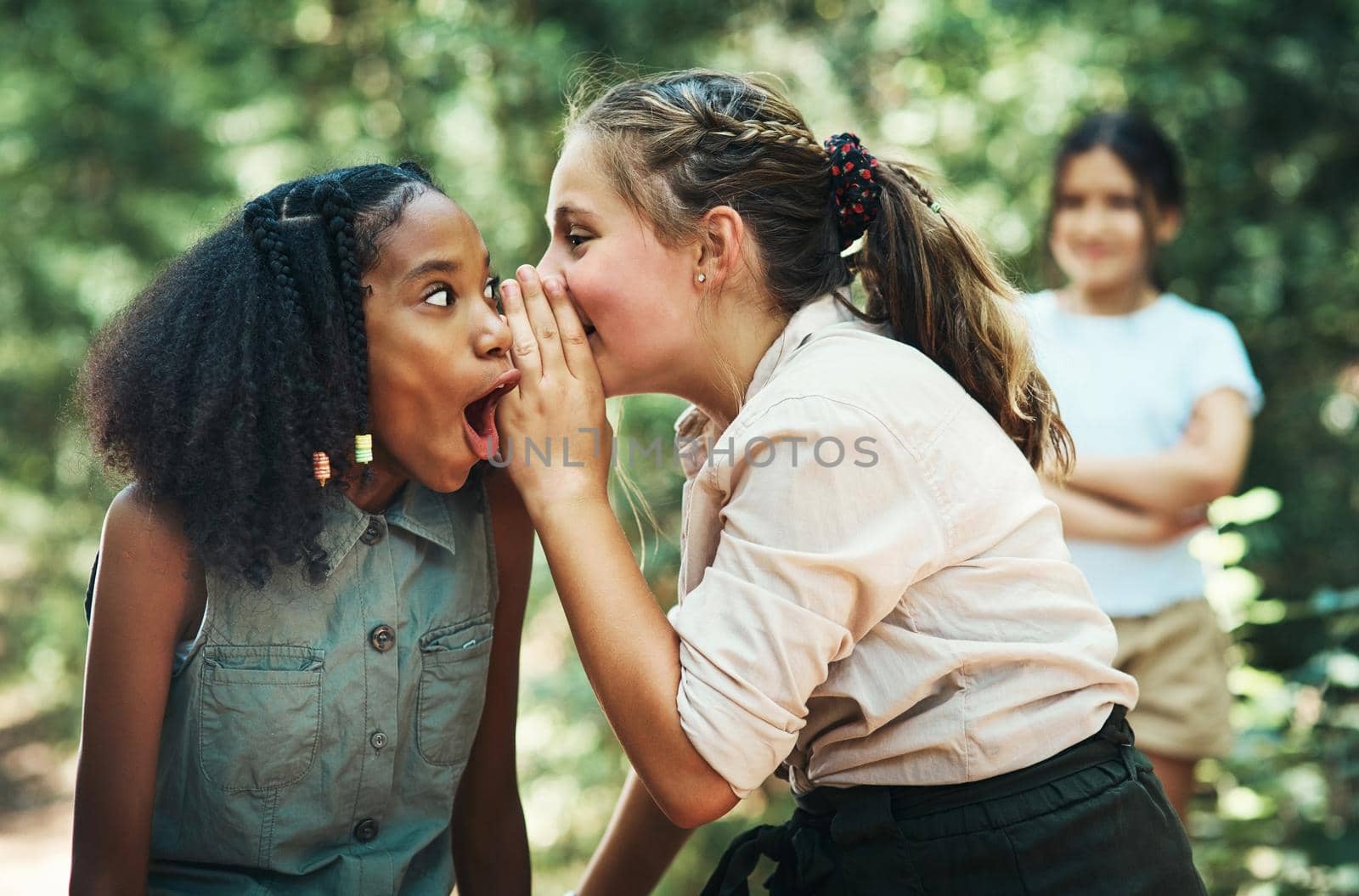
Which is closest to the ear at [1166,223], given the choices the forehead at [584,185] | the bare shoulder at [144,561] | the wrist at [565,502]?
the forehead at [584,185]

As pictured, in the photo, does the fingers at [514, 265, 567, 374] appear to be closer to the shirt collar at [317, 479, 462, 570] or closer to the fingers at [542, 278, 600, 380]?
the fingers at [542, 278, 600, 380]

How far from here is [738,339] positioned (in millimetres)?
2070

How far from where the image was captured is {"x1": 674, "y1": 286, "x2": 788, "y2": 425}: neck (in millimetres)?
2061

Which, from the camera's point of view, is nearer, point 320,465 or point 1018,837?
point 1018,837

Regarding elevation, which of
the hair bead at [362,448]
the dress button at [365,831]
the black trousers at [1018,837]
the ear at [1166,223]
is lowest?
the dress button at [365,831]

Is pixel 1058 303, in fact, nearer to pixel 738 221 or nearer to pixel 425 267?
pixel 738 221

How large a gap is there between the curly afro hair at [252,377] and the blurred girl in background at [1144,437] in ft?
5.85

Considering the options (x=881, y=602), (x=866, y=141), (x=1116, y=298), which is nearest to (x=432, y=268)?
(x=881, y=602)

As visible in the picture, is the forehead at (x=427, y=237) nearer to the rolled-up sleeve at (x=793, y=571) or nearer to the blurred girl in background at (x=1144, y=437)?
the rolled-up sleeve at (x=793, y=571)

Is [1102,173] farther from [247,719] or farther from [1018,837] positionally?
[247,719]

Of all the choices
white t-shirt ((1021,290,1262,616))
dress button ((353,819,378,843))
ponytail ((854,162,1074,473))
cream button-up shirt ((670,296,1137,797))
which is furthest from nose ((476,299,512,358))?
white t-shirt ((1021,290,1262,616))

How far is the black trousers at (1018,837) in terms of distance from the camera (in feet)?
5.56

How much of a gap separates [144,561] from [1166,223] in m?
2.82

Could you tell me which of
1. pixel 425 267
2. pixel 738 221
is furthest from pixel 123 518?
pixel 738 221
